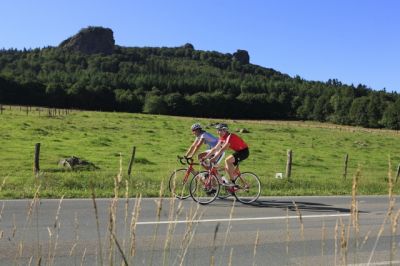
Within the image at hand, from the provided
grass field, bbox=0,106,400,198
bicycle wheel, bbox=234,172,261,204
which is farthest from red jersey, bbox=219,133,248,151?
grass field, bbox=0,106,400,198

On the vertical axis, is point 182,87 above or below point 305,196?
above

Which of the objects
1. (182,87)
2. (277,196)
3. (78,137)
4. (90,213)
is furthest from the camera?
(182,87)

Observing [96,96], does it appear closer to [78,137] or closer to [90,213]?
[78,137]

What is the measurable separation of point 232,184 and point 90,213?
4.17 m

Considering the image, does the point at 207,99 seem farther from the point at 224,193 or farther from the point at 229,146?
the point at 229,146

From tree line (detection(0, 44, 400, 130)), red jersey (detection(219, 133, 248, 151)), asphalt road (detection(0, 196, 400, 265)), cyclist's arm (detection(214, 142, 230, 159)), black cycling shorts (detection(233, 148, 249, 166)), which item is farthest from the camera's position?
tree line (detection(0, 44, 400, 130))

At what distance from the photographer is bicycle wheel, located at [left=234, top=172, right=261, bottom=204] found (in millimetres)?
13484

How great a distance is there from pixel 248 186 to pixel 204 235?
5059 millimetres

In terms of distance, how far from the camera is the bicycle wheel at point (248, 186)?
13.5 meters

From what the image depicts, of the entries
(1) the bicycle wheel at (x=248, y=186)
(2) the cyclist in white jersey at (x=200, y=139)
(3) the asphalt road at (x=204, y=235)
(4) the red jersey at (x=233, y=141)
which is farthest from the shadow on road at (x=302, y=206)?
(2) the cyclist in white jersey at (x=200, y=139)

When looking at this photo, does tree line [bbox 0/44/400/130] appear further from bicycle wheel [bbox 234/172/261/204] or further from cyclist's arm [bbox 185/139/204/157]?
cyclist's arm [bbox 185/139/204/157]

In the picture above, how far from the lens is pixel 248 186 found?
44.3 ft

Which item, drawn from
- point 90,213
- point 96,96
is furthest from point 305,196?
point 96,96

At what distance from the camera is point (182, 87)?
152 meters
